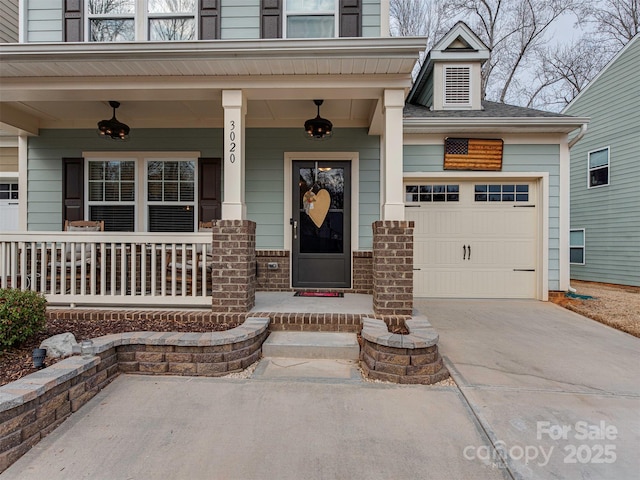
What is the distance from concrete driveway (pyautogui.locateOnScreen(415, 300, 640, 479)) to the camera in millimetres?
1719

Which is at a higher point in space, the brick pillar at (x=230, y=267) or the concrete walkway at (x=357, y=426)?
the brick pillar at (x=230, y=267)

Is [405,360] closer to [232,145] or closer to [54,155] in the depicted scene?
[232,145]

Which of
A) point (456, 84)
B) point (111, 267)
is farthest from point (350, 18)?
point (111, 267)

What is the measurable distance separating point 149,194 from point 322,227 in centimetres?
278

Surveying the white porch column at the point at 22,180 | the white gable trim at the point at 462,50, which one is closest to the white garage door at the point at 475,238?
the white gable trim at the point at 462,50

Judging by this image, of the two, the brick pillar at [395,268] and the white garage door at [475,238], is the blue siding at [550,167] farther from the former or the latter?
the brick pillar at [395,268]

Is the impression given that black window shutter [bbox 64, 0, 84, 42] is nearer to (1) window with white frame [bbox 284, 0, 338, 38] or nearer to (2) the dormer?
(1) window with white frame [bbox 284, 0, 338, 38]

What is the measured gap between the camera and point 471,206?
5.54 meters

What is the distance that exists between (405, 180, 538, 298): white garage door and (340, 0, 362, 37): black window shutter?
98.8 inches

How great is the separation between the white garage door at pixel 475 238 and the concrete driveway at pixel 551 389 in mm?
1258

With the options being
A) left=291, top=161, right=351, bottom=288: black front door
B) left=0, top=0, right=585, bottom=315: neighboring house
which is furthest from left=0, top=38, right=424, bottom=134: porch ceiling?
left=291, top=161, right=351, bottom=288: black front door

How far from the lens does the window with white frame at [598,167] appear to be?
303 inches

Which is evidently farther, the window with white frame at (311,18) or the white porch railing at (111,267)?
the window with white frame at (311,18)

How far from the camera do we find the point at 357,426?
6.52 feet
